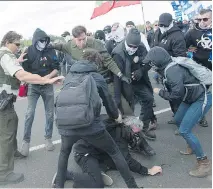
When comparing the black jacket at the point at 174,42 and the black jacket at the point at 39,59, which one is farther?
the black jacket at the point at 174,42

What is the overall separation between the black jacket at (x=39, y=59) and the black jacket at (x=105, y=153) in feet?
4.39

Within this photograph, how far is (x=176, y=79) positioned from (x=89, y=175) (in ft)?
4.96

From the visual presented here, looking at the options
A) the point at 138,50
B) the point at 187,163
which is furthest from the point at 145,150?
the point at 138,50

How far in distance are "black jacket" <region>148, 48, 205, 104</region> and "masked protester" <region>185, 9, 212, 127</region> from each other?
171 cm

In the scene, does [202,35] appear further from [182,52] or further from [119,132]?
[119,132]

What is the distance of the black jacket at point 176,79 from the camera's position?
3.46 meters

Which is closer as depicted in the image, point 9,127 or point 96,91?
point 96,91

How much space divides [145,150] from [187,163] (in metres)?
0.60

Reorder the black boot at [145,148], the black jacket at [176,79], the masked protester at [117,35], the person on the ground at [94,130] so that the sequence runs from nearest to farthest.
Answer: the person on the ground at [94,130], the black jacket at [176,79], the black boot at [145,148], the masked protester at [117,35]

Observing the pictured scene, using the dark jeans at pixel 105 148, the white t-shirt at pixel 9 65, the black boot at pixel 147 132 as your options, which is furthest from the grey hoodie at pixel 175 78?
the white t-shirt at pixel 9 65

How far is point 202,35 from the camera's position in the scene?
506 cm

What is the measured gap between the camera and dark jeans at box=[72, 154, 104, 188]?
11.2ft

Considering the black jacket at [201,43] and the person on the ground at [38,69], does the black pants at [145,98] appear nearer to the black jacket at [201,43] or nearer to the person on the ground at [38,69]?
the black jacket at [201,43]

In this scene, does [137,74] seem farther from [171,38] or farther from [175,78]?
[175,78]
